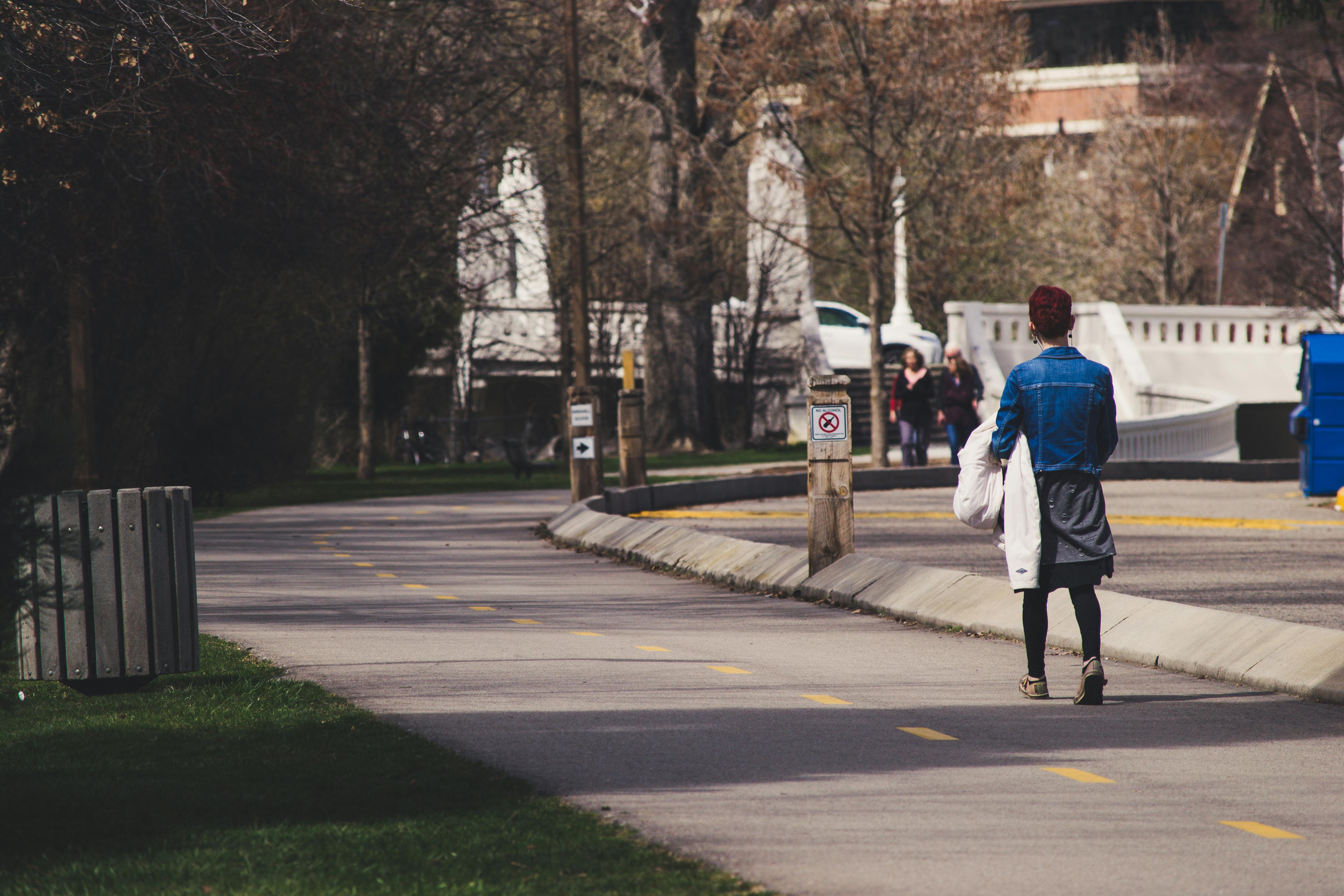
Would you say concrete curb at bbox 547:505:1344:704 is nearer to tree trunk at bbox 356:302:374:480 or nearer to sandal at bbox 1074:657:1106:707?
sandal at bbox 1074:657:1106:707

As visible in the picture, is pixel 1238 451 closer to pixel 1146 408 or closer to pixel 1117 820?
pixel 1146 408

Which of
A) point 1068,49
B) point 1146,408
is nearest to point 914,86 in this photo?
point 1146,408

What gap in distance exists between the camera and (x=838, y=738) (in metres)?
7.09

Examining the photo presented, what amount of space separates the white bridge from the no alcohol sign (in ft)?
54.3

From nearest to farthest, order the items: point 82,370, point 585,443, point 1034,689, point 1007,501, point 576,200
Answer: point 1007,501
point 1034,689
point 82,370
point 585,443
point 576,200

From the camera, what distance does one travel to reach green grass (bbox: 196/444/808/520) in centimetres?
2616

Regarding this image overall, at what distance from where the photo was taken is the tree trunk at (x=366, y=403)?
32938mm

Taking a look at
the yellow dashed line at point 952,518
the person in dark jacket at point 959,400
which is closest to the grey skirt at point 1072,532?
the yellow dashed line at point 952,518

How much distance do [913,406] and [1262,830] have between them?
19.3 meters

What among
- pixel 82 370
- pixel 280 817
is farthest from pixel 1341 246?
pixel 280 817

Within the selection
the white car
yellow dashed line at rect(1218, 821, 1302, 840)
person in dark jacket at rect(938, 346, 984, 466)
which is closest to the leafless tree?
person in dark jacket at rect(938, 346, 984, 466)

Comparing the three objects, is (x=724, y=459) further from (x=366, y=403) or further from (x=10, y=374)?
(x=10, y=374)

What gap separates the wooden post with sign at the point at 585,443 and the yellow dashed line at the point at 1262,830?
541 inches

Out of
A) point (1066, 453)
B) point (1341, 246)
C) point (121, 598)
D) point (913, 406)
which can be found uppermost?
point (1341, 246)
